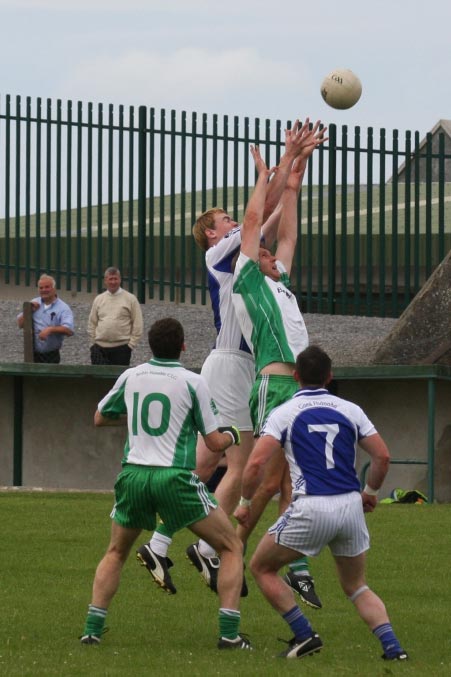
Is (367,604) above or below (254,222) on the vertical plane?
below

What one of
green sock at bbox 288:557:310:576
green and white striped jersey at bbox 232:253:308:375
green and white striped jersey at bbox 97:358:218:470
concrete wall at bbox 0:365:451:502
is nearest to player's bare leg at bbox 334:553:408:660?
green and white striped jersey at bbox 97:358:218:470

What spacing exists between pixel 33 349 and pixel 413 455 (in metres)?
5.06

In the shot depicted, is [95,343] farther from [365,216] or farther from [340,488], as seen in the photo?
[340,488]

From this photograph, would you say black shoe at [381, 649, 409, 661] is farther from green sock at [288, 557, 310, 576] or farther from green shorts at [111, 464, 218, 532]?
green sock at [288, 557, 310, 576]

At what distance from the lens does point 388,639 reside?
27.0ft

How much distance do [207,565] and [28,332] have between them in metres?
11.0

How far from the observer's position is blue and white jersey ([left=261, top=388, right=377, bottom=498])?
8133mm

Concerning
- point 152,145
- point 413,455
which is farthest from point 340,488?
point 152,145

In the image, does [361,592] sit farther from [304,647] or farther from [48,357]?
[48,357]

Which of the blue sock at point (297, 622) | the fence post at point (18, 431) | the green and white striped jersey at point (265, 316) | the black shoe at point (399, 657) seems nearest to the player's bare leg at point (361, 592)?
the black shoe at point (399, 657)

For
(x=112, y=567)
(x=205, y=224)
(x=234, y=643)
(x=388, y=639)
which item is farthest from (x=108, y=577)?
(x=205, y=224)

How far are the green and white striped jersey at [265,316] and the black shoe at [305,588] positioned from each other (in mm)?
1317

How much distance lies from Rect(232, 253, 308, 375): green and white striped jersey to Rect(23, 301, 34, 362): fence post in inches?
405

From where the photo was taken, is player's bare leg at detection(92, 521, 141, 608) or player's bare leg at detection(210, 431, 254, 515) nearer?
player's bare leg at detection(92, 521, 141, 608)
